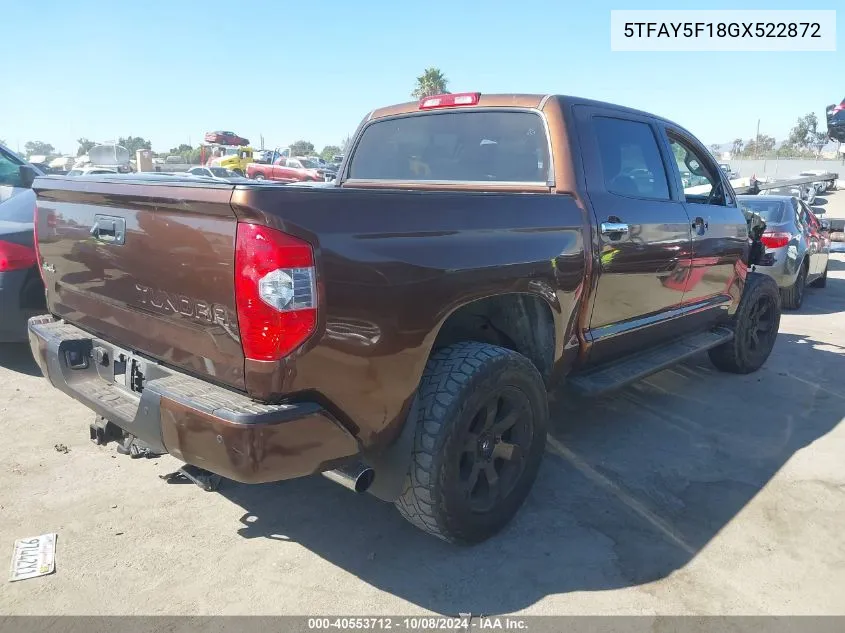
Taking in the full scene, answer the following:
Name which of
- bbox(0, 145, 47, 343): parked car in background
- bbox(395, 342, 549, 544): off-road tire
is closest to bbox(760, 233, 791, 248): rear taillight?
bbox(395, 342, 549, 544): off-road tire

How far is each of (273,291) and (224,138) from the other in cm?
4731

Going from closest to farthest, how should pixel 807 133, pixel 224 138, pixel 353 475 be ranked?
pixel 353 475, pixel 224 138, pixel 807 133

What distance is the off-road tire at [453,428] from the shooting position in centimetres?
243

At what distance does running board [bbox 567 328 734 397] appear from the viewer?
11.3 ft

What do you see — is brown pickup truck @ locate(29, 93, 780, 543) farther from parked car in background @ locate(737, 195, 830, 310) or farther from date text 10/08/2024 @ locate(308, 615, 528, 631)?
parked car in background @ locate(737, 195, 830, 310)

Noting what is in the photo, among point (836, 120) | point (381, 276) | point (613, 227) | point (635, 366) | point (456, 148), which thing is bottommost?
point (635, 366)

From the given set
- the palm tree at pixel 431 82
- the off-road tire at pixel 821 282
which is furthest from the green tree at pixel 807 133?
the off-road tire at pixel 821 282

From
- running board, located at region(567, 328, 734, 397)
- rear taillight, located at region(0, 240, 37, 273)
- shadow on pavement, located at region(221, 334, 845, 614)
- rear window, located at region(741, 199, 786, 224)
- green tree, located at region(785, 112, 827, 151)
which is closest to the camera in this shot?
shadow on pavement, located at region(221, 334, 845, 614)

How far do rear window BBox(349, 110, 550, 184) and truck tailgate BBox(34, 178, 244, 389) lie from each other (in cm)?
186

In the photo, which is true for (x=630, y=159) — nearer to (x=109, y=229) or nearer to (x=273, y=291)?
(x=273, y=291)

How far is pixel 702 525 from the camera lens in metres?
3.03

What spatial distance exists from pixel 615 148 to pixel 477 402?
6.28ft

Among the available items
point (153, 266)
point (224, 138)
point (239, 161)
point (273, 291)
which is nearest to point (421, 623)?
point (273, 291)

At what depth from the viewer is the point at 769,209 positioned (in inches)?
334
